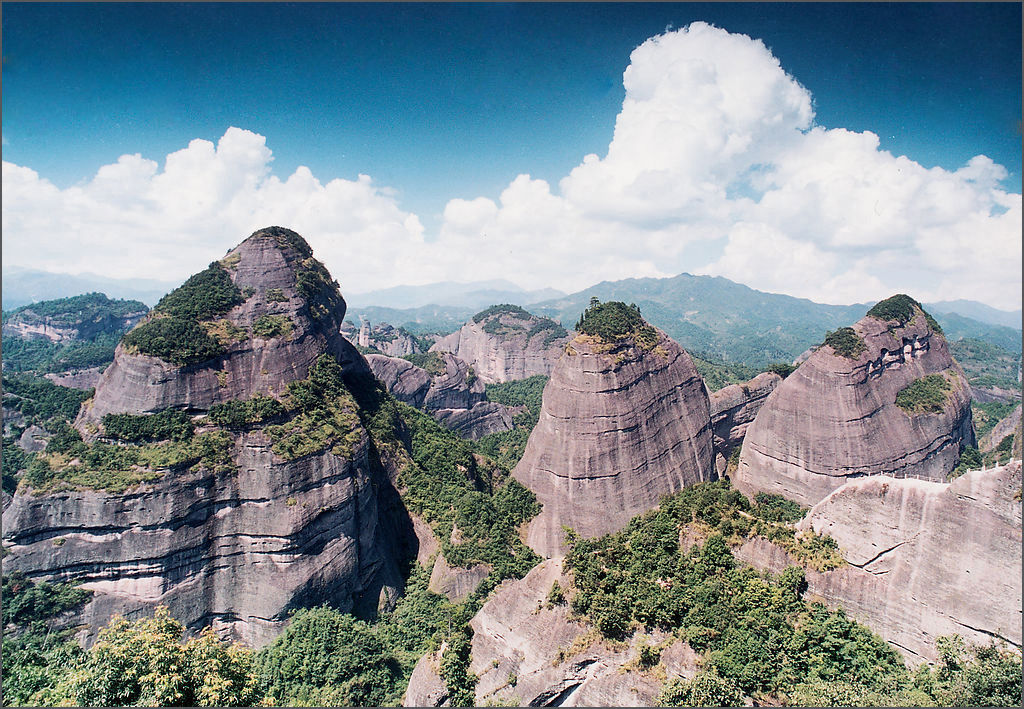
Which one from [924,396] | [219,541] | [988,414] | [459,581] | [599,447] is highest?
[924,396]

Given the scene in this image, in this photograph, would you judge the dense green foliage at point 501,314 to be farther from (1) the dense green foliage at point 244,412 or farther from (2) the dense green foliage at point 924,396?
(1) the dense green foliage at point 244,412

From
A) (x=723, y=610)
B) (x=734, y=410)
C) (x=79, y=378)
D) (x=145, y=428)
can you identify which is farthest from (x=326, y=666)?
(x=79, y=378)

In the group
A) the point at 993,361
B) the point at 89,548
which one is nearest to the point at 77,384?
the point at 89,548

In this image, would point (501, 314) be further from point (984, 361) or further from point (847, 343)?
point (984, 361)

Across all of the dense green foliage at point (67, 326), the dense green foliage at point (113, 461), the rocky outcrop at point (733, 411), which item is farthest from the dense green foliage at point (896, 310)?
the dense green foliage at point (67, 326)

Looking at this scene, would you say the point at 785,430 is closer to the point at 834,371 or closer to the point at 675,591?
the point at 834,371
